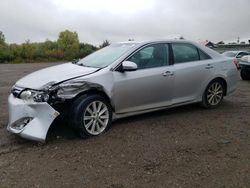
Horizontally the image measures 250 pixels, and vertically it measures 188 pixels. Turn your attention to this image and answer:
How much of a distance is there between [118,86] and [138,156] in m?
1.49

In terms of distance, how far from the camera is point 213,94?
7.16 meters

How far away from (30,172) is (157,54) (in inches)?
130

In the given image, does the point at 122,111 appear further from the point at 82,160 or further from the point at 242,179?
the point at 242,179

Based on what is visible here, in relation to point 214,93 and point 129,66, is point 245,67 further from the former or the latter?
point 129,66

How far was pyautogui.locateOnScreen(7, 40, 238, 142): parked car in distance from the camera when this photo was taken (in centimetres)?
491

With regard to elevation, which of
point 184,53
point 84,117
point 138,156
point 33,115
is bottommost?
point 138,156

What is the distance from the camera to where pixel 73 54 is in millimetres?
45656

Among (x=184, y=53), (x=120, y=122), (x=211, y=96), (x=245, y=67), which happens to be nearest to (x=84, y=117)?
(x=120, y=122)

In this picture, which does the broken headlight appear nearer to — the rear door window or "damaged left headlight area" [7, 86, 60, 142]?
"damaged left headlight area" [7, 86, 60, 142]

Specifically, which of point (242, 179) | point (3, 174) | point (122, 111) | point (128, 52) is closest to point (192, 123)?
point (122, 111)

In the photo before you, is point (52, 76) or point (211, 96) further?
point (211, 96)

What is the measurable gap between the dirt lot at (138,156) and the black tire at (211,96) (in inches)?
32.7

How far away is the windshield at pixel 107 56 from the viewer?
5.92 metres

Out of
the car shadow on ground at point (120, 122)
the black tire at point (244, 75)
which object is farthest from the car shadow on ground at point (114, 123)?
the black tire at point (244, 75)
